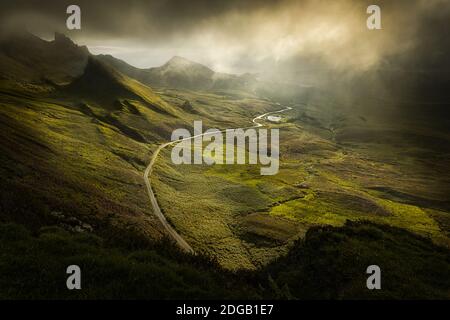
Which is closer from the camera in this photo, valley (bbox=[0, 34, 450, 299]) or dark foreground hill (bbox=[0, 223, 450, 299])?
dark foreground hill (bbox=[0, 223, 450, 299])

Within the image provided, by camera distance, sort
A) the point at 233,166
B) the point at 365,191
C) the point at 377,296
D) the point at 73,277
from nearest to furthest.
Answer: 1. the point at 73,277
2. the point at 377,296
3. the point at 365,191
4. the point at 233,166

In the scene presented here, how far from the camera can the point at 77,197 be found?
5519 centimetres

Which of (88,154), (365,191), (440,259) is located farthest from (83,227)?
(365,191)

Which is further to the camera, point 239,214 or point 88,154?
point 88,154

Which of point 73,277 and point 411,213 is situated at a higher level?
point 73,277

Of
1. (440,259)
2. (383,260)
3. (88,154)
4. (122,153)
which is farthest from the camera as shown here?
(122,153)

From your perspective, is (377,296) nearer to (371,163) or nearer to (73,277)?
(73,277)

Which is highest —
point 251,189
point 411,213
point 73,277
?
point 73,277

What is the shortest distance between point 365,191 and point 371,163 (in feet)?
201

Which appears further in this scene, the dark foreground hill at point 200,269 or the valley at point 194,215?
the valley at point 194,215

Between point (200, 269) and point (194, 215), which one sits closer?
point (200, 269)

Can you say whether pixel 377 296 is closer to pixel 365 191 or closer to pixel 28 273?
pixel 28 273

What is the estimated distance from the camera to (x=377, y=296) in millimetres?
22328

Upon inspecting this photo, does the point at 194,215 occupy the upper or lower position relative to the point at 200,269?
lower
